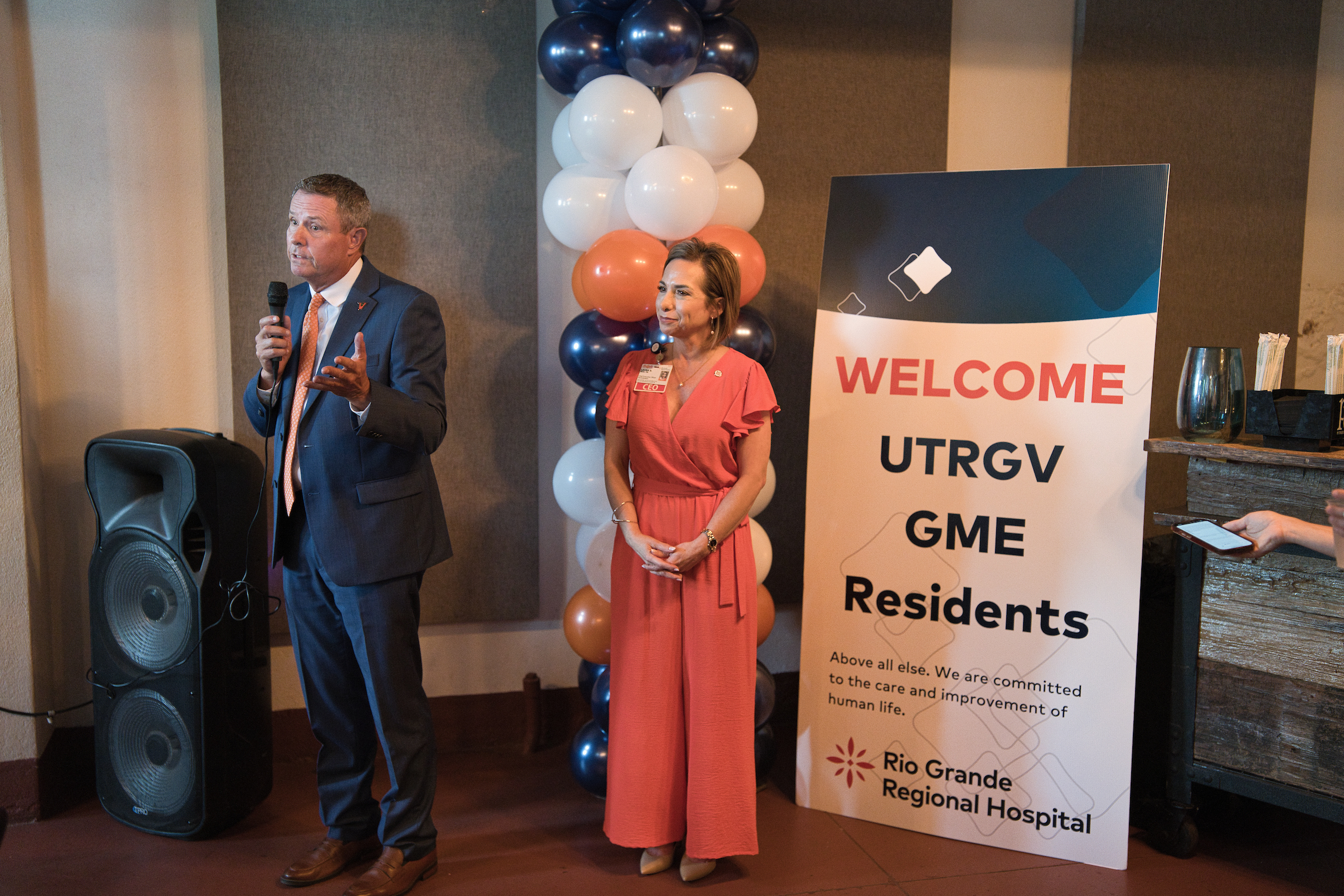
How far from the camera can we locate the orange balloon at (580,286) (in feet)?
9.19

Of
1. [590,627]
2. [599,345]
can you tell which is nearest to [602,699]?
[590,627]

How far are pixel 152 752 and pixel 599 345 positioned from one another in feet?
5.81

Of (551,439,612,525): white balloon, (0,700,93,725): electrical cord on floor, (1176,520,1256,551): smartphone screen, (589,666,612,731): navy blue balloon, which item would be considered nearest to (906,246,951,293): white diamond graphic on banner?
(1176,520,1256,551): smartphone screen

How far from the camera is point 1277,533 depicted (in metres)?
2.05

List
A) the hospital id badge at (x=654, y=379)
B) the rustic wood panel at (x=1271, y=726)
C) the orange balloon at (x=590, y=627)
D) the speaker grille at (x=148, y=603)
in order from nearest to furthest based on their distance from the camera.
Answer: the rustic wood panel at (x=1271, y=726), the hospital id badge at (x=654, y=379), the speaker grille at (x=148, y=603), the orange balloon at (x=590, y=627)

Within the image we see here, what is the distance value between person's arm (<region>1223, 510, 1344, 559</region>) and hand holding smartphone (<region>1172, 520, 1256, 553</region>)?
2cm

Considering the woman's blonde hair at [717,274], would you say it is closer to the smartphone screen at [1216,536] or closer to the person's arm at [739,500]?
the person's arm at [739,500]

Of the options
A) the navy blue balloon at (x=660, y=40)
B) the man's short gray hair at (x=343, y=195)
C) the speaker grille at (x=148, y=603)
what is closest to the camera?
the man's short gray hair at (x=343, y=195)

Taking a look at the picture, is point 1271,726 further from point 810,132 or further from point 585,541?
point 810,132

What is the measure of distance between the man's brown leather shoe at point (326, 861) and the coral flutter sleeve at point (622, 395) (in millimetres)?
1397

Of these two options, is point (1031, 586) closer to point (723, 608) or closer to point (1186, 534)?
point (1186, 534)

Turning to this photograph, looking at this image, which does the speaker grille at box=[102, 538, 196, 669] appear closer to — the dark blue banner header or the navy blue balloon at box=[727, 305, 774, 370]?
the navy blue balloon at box=[727, 305, 774, 370]

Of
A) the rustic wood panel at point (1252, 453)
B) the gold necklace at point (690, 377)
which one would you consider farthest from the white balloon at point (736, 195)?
the rustic wood panel at point (1252, 453)

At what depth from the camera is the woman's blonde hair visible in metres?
2.42
